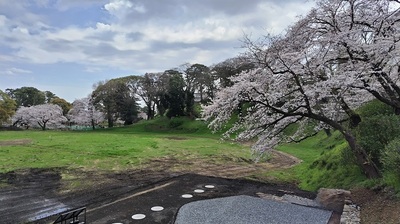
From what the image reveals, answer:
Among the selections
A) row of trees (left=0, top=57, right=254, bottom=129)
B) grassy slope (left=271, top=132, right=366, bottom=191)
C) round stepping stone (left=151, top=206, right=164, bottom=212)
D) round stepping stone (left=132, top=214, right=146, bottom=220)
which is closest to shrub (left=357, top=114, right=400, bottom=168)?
grassy slope (left=271, top=132, right=366, bottom=191)

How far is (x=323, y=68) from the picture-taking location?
7922 millimetres

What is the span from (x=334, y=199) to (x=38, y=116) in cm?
4386

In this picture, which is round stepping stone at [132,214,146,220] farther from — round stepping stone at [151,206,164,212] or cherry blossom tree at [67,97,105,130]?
cherry blossom tree at [67,97,105,130]

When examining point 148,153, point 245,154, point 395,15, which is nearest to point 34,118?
point 148,153

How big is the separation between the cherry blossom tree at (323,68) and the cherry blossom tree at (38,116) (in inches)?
1590

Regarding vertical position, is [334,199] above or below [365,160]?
below

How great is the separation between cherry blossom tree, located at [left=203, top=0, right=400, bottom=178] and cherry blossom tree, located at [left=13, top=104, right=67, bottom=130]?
133ft

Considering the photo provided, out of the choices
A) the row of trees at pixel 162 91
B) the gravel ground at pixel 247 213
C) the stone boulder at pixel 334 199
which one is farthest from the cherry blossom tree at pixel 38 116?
the stone boulder at pixel 334 199

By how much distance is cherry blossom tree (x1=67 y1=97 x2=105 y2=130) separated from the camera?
1747 inches

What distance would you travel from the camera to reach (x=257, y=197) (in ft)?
25.7

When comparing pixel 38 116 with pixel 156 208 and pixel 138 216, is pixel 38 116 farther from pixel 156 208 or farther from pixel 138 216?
pixel 138 216

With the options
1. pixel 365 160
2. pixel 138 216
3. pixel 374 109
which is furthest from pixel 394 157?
pixel 138 216

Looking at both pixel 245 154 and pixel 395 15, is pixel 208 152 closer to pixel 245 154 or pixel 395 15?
pixel 245 154

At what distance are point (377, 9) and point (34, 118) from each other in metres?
45.3
